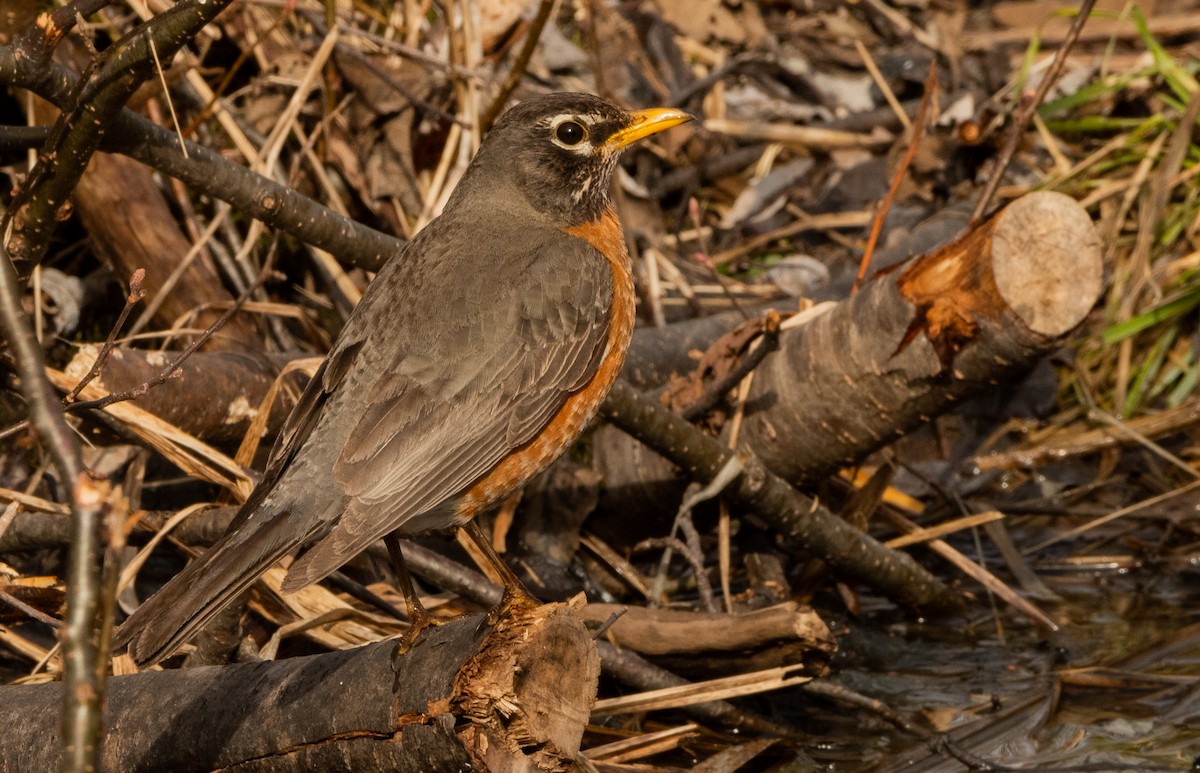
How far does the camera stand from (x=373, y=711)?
2.95m

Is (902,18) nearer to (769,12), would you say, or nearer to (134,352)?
(769,12)

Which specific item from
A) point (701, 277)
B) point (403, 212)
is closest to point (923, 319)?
point (701, 277)

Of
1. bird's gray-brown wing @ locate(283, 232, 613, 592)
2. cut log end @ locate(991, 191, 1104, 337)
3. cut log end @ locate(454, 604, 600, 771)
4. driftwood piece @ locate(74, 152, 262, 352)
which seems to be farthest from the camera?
driftwood piece @ locate(74, 152, 262, 352)

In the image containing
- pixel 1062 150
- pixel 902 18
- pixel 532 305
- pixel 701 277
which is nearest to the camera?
pixel 532 305

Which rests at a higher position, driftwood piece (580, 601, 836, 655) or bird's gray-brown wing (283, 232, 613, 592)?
bird's gray-brown wing (283, 232, 613, 592)

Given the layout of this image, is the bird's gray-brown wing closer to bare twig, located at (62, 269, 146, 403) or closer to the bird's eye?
the bird's eye

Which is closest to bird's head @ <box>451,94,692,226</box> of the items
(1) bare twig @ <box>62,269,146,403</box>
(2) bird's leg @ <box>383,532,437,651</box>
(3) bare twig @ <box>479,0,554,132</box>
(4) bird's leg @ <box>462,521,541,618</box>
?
(3) bare twig @ <box>479,0,554,132</box>

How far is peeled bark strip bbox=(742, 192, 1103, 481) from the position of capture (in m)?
4.50

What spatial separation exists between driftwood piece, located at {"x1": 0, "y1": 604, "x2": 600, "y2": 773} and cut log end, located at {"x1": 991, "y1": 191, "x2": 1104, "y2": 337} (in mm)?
2176

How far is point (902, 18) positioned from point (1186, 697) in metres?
5.51

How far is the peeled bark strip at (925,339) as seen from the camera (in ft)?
14.8

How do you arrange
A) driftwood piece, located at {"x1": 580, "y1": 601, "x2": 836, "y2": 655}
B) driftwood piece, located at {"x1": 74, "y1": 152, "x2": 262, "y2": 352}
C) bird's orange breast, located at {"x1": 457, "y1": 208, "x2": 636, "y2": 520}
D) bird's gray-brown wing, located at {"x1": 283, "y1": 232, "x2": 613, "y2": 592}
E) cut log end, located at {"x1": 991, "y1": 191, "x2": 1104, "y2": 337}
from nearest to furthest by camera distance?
bird's gray-brown wing, located at {"x1": 283, "y1": 232, "x2": 613, "y2": 592} < bird's orange breast, located at {"x1": 457, "y1": 208, "x2": 636, "y2": 520} < driftwood piece, located at {"x1": 580, "y1": 601, "x2": 836, "y2": 655} < cut log end, located at {"x1": 991, "y1": 191, "x2": 1104, "y2": 337} < driftwood piece, located at {"x1": 74, "y1": 152, "x2": 262, "y2": 352}

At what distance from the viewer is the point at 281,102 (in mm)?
6598

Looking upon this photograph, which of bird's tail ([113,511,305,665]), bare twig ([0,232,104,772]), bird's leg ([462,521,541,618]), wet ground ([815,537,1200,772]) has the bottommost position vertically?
wet ground ([815,537,1200,772])
